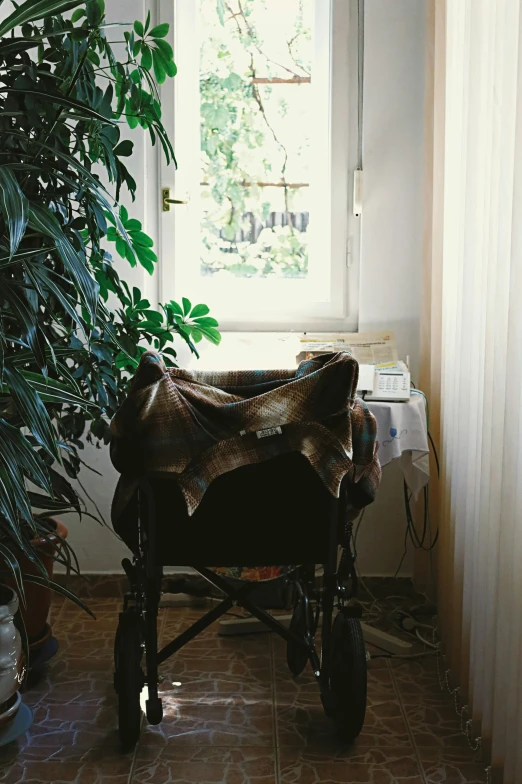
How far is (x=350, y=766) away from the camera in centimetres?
192

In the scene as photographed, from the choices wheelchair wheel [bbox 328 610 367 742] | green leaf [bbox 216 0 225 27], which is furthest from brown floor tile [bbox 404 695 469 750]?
green leaf [bbox 216 0 225 27]

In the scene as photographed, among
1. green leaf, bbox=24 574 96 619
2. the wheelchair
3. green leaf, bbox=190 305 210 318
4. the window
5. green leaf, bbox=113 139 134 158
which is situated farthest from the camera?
the window

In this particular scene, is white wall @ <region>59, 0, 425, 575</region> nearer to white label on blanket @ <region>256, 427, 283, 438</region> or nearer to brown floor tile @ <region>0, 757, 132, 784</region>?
brown floor tile @ <region>0, 757, 132, 784</region>

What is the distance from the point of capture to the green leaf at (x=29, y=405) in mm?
1495

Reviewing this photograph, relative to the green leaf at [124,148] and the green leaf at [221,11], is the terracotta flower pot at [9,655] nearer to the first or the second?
the green leaf at [124,148]

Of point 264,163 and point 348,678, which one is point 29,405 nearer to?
point 348,678

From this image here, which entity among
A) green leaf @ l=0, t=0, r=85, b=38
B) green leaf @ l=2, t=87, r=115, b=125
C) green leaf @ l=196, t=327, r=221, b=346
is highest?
green leaf @ l=0, t=0, r=85, b=38

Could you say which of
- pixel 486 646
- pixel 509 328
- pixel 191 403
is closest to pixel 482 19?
pixel 509 328

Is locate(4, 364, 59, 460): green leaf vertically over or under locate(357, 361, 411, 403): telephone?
over

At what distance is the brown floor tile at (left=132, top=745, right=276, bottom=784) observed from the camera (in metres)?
1.86

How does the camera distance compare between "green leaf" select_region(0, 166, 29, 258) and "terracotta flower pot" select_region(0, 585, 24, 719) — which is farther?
"terracotta flower pot" select_region(0, 585, 24, 719)

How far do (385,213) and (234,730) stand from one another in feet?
5.54

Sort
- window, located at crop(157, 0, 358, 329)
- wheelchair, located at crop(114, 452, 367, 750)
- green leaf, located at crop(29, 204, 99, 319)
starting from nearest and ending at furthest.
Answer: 1. green leaf, located at crop(29, 204, 99, 319)
2. wheelchair, located at crop(114, 452, 367, 750)
3. window, located at crop(157, 0, 358, 329)

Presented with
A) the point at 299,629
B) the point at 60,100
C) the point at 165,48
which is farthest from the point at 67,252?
the point at 299,629
